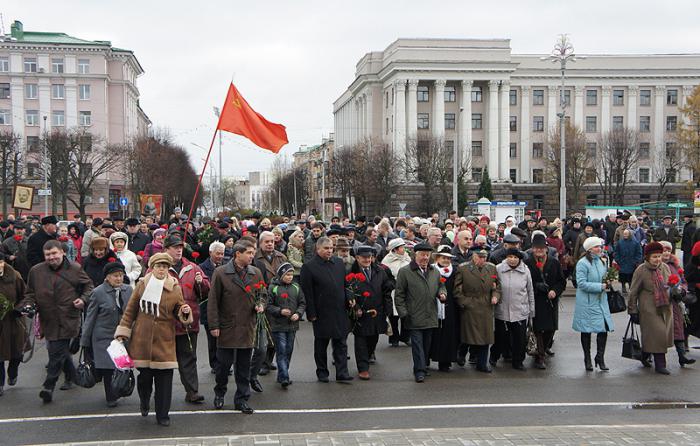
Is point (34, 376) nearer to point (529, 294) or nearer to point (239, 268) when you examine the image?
point (239, 268)

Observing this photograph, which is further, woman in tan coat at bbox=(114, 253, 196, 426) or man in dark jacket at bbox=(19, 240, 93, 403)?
man in dark jacket at bbox=(19, 240, 93, 403)

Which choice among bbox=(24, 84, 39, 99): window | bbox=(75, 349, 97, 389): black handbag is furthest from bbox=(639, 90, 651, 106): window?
bbox=(75, 349, 97, 389): black handbag

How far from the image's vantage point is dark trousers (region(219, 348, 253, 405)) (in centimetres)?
812

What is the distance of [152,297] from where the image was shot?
24.6ft

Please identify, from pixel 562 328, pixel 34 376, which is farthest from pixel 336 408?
pixel 562 328

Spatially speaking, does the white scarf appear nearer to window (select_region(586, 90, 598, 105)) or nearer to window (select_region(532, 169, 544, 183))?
window (select_region(532, 169, 544, 183))

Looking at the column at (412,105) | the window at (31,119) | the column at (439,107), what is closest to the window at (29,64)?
the window at (31,119)

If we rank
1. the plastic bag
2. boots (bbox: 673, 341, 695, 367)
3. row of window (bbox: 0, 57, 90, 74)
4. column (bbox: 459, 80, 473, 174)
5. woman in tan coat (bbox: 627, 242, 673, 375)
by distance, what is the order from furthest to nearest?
column (bbox: 459, 80, 473, 174), row of window (bbox: 0, 57, 90, 74), boots (bbox: 673, 341, 695, 367), woman in tan coat (bbox: 627, 242, 673, 375), the plastic bag

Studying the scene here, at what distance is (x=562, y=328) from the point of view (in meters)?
13.9

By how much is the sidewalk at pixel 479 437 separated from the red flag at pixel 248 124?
6238 millimetres

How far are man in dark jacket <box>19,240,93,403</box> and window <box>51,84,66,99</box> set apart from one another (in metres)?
75.1

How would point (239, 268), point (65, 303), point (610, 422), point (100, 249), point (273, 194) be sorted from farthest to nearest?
point (273, 194)
point (100, 249)
point (65, 303)
point (239, 268)
point (610, 422)

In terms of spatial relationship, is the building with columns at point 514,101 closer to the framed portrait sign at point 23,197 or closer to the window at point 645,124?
the window at point 645,124

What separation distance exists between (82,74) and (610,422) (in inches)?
3097
